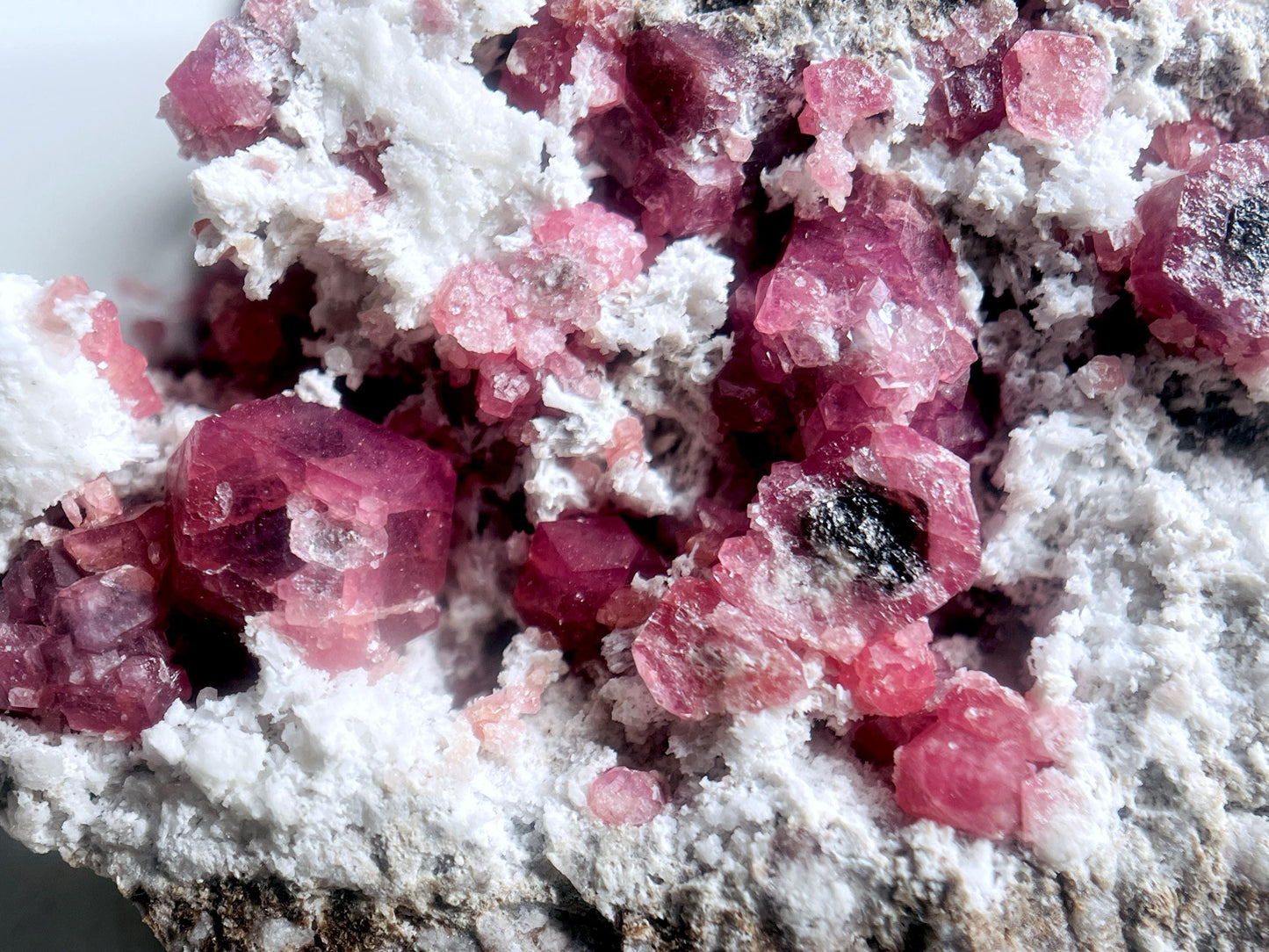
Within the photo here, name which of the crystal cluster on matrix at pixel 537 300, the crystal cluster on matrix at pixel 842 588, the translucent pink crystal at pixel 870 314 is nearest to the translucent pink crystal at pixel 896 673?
the crystal cluster on matrix at pixel 842 588

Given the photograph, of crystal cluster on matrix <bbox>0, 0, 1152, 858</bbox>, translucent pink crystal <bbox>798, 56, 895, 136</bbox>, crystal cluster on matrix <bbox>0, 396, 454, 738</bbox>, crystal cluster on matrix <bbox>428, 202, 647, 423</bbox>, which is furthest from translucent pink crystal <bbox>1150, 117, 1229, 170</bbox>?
crystal cluster on matrix <bbox>0, 396, 454, 738</bbox>

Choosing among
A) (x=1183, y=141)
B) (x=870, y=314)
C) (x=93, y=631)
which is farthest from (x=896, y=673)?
(x=93, y=631)

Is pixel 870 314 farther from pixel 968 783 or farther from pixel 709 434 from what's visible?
pixel 968 783

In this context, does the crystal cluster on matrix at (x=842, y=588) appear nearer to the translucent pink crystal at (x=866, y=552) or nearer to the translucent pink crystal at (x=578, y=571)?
the translucent pink crystal at (x=866, y=552)

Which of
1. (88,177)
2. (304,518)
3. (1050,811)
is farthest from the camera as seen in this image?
(88,177)

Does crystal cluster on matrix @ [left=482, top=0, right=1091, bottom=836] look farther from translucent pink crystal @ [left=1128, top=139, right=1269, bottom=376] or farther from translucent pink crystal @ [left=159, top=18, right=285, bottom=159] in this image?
translucent pink crystal @ [left=159, top=18, right=285, bottom=159]

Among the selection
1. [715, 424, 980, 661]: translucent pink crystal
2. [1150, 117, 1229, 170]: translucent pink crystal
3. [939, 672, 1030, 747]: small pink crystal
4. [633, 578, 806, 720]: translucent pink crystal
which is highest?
[1150, 117, 1229, 170]: translucent pink crystal

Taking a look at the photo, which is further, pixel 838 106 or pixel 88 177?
pixel 88 177

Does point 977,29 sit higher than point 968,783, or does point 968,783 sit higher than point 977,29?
point 977,29
